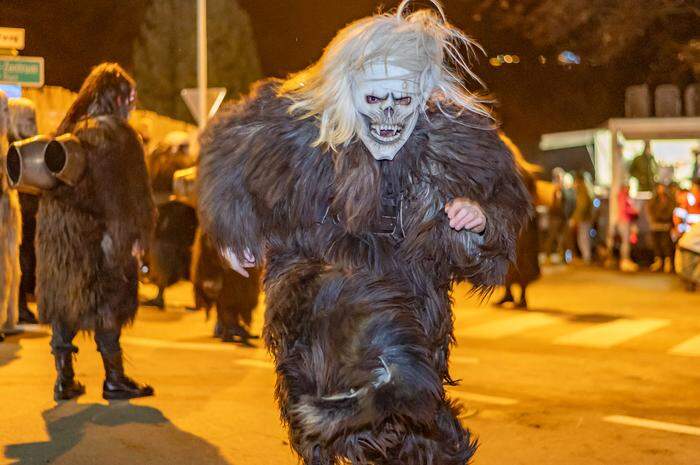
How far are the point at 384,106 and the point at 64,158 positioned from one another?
3275mm

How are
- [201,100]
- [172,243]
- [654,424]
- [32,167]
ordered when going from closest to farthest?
[654,424] → [32,167] → [172,243] → [201,100]

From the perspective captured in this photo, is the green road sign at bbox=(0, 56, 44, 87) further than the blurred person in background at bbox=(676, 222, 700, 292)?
Yes

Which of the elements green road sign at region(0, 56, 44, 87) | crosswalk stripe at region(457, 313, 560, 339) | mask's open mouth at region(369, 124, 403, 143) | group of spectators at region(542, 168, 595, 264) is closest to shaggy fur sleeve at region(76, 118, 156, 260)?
mask's open mouth at region(369, 124, 403, 143)

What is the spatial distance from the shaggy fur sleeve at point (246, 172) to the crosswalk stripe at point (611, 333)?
6658 millimetres

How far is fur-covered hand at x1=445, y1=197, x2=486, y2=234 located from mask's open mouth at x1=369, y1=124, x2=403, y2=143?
A: 319 millimetres

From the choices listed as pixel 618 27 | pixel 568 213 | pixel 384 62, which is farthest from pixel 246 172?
pixel 568 213

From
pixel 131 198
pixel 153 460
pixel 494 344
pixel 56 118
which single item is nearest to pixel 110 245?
pixel 131 198

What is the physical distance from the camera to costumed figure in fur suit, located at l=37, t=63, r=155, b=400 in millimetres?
7145

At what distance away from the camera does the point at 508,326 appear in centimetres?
1184

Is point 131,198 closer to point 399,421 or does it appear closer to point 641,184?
point 399,421

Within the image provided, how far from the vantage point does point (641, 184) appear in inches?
851

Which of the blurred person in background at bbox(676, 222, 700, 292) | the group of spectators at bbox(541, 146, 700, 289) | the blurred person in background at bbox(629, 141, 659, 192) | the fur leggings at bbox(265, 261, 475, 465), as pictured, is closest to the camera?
the fur leggings at bbox(265, 261, 475, 465)

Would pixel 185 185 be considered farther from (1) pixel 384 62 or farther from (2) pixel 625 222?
(2) pixel 625 222

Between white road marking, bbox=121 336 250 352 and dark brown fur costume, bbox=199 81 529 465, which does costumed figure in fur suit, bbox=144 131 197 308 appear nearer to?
white road marking, bbox=121 336 250 352
